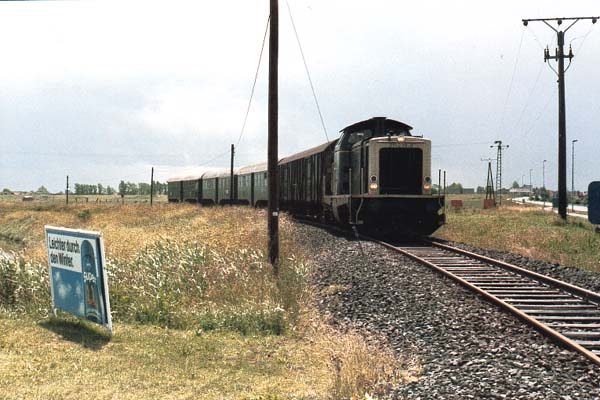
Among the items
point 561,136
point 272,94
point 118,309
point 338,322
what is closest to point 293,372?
point 338,322

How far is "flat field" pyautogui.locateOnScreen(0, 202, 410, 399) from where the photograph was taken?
19.9ft

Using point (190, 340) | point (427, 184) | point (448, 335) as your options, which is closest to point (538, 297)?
point (448, 335)

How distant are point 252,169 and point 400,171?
71.1 feet

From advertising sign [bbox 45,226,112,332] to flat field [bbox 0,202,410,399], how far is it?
1.07 ft

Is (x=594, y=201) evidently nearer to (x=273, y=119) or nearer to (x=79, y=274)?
(x=273, y=119)

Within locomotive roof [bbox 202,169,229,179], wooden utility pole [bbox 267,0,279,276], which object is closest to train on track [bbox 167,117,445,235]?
wooden utility pole [bbox 267,0,279,276]

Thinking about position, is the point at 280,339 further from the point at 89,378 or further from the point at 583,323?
the point at 583,323

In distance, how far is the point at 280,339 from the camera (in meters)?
8.09

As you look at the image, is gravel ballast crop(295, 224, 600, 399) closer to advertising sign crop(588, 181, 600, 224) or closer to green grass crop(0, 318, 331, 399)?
green grass crop(0, 318, 331, 399)

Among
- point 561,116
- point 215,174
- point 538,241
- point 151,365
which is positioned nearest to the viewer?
point 151,365

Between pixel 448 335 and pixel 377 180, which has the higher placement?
pixel 377 180

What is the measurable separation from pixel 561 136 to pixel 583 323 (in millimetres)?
24154

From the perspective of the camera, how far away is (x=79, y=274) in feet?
27.7

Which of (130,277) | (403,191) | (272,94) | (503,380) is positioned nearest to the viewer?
(503,380)
